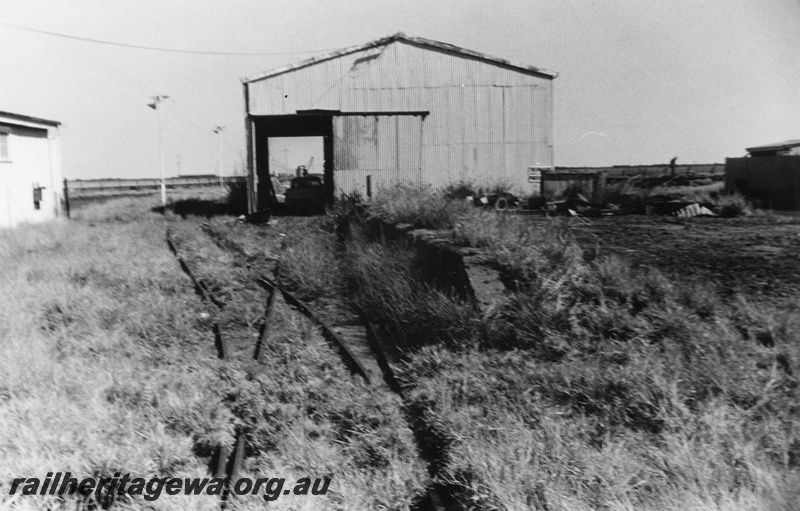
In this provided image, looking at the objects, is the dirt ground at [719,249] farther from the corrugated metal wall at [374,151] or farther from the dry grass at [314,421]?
the corrugated metal wall at [374,151]

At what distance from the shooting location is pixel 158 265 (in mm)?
11469

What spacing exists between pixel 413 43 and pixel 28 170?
14.1 meters

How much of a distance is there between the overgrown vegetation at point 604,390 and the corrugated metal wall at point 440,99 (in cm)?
1658

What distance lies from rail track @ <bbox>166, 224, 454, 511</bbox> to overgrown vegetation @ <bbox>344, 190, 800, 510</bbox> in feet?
0.81

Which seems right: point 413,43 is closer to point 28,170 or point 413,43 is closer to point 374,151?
point 374,151

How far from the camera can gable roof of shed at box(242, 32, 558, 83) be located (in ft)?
74.1

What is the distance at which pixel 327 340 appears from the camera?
6.88m

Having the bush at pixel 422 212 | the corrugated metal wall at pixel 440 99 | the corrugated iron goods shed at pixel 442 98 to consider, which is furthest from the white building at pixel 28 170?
the bush at pixel 422 212

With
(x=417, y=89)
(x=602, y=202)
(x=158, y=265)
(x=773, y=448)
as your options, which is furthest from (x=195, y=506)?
(x=417, y=89)

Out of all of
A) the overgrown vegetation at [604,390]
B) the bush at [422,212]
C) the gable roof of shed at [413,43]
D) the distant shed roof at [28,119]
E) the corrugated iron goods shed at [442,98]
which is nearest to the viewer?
the overgrown vegetation at [604,390]

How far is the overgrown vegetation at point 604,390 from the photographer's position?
3.17 meters

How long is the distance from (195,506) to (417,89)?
21.1 m

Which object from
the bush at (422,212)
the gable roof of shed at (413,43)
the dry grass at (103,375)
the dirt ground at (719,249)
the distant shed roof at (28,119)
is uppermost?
the gable roof of shed at (413,43)

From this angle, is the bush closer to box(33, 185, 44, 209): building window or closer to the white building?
the white building
